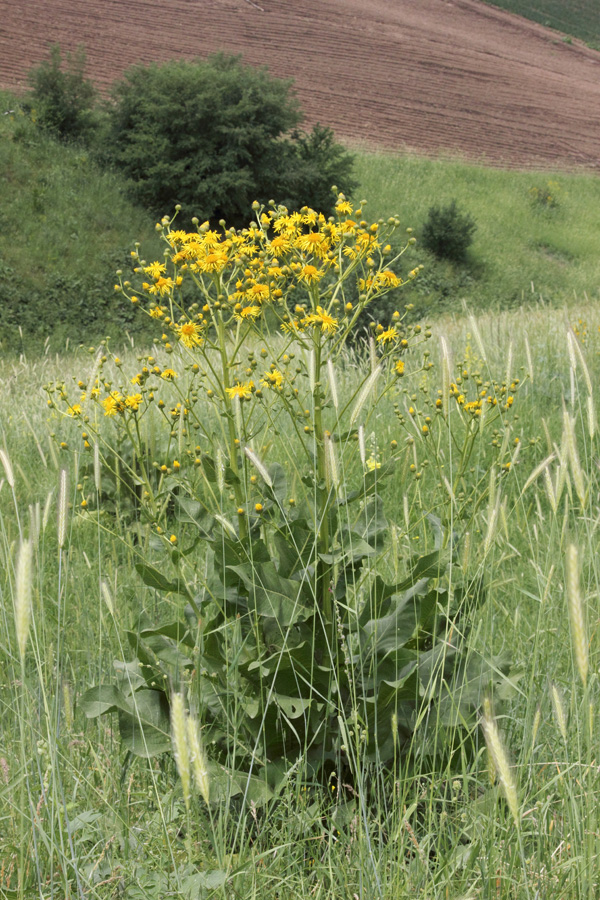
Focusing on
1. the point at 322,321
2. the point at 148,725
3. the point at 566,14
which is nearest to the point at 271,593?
the point at 148,725

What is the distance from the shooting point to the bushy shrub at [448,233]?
20.1 meters

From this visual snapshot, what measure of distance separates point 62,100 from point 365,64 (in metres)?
17.6

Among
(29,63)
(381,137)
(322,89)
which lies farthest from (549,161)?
(29,63)

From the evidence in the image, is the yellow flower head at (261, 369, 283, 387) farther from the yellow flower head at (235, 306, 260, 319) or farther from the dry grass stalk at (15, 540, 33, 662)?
the dry grass stalk at (15, 540, 33, 662)

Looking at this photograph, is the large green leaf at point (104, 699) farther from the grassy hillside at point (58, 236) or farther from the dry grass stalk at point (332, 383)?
the grassy hillside at point (58, 236)

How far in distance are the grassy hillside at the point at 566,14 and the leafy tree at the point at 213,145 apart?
37221mm

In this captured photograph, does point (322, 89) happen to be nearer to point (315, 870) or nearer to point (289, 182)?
point (289, 182)

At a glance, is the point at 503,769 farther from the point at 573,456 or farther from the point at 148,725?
the point at 148,725

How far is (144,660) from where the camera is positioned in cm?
146

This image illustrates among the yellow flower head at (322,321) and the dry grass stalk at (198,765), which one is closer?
the dry grass stalk at (198,765)

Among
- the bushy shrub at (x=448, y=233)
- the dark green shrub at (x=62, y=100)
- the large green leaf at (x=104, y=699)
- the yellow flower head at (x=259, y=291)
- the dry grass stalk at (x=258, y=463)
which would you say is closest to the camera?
the dry grass stalk at (x=258, y=463)

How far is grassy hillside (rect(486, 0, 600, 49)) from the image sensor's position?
157 ft

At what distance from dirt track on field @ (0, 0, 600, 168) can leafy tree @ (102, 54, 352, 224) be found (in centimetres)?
704

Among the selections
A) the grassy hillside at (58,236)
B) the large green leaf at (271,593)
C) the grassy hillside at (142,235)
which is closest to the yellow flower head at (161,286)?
the large green leaf at (271,593)
